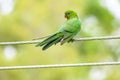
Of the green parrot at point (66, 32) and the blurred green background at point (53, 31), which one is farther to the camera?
the blurred green background at point (53, 31)

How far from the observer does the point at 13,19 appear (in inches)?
681

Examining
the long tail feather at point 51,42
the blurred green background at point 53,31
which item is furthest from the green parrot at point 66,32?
the blurred green background at point 53,31

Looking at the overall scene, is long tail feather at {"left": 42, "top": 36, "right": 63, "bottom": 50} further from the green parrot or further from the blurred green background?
the blurred green background

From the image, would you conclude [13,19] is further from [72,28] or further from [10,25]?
[72,28]

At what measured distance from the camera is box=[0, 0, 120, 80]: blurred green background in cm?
1509

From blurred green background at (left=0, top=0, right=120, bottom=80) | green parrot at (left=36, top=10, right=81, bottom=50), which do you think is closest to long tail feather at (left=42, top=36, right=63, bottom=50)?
green parrot at (left=36, top=10, right=81, bottom=50)

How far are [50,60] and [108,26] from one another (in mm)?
2928

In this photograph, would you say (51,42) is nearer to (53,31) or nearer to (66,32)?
(66,32)

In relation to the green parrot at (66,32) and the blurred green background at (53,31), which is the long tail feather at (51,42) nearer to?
the green parrot at (66,32)

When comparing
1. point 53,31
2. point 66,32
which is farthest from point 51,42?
point 53,31

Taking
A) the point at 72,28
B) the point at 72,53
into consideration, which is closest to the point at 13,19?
the point at 72,53

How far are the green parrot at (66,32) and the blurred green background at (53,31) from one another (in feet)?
30.6

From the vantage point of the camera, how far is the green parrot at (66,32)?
4.53 metres

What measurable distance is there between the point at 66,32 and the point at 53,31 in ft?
41.2
